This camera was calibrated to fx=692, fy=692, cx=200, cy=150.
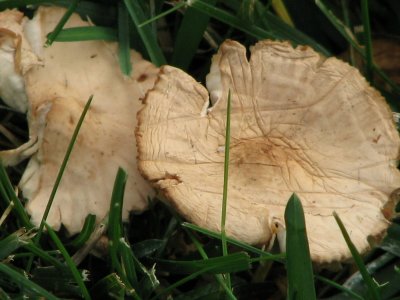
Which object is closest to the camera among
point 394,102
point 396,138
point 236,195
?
point 236,195

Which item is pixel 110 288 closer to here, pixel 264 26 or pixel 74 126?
pixel 74 126

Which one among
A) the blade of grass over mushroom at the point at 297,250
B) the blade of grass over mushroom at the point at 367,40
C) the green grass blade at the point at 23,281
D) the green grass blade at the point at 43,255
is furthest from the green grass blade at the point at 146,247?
the blade of grass over mushroom at the point at 367,40

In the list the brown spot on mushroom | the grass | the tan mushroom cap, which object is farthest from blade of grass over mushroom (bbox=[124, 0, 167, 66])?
the tan mushroom cap

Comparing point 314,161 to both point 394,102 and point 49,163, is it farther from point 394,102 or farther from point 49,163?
point 49,163

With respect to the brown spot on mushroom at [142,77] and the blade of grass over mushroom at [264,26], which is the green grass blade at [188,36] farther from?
the brown spot on mushroom at [142,77]

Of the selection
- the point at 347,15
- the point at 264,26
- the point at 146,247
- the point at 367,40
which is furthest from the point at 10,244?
the point at 347,15

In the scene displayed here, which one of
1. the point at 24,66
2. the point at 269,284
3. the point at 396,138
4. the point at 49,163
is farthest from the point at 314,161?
the point at 24,66
